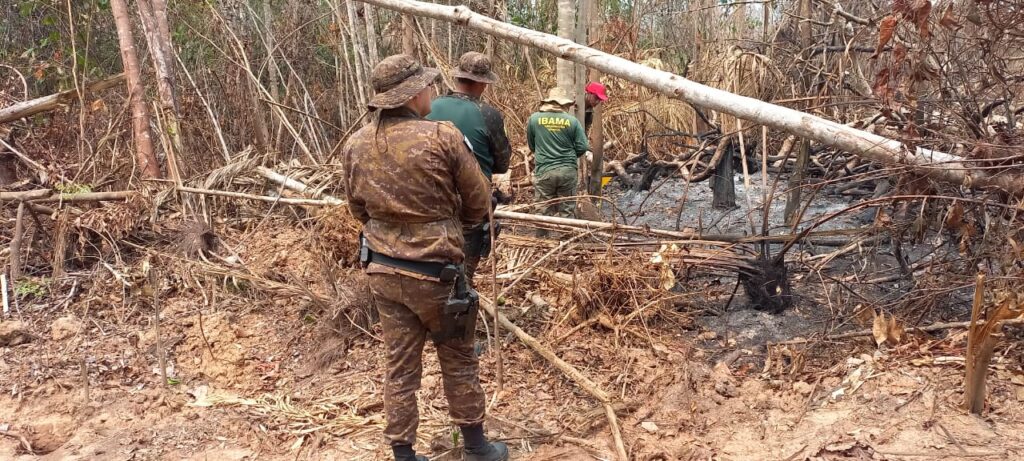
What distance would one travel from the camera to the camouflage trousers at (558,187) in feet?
21.3

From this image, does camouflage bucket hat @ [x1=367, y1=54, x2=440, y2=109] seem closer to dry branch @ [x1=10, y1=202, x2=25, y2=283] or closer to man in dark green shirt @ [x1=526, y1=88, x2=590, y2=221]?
man in dark green shirt @ [x1=526, y1=88, x2=590, y2=221]

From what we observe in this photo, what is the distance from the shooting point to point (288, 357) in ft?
15.4

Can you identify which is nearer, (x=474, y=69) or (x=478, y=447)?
(x=478, y=447)

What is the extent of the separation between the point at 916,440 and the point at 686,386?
3.91 feet

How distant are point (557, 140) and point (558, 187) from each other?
493 mm

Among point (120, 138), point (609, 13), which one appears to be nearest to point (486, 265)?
point (120, 138)

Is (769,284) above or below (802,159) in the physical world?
below

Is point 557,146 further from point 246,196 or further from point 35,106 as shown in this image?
point 35,106

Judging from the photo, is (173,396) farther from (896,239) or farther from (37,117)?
(37,117)

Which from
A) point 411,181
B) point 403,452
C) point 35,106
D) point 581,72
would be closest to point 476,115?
point 411,181

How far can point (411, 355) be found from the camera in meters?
3.16

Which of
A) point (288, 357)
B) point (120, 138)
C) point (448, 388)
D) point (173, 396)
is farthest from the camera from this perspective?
point (120, 138)

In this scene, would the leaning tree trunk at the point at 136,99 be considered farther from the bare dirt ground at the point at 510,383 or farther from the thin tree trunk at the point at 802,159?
the thin tree trunk at the point at 802,159

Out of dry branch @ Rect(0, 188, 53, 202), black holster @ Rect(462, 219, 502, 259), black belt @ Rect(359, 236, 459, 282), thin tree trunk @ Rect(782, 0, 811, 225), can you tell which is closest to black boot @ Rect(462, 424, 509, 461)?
black belt @ Rect(359, 236, 459, 282)
